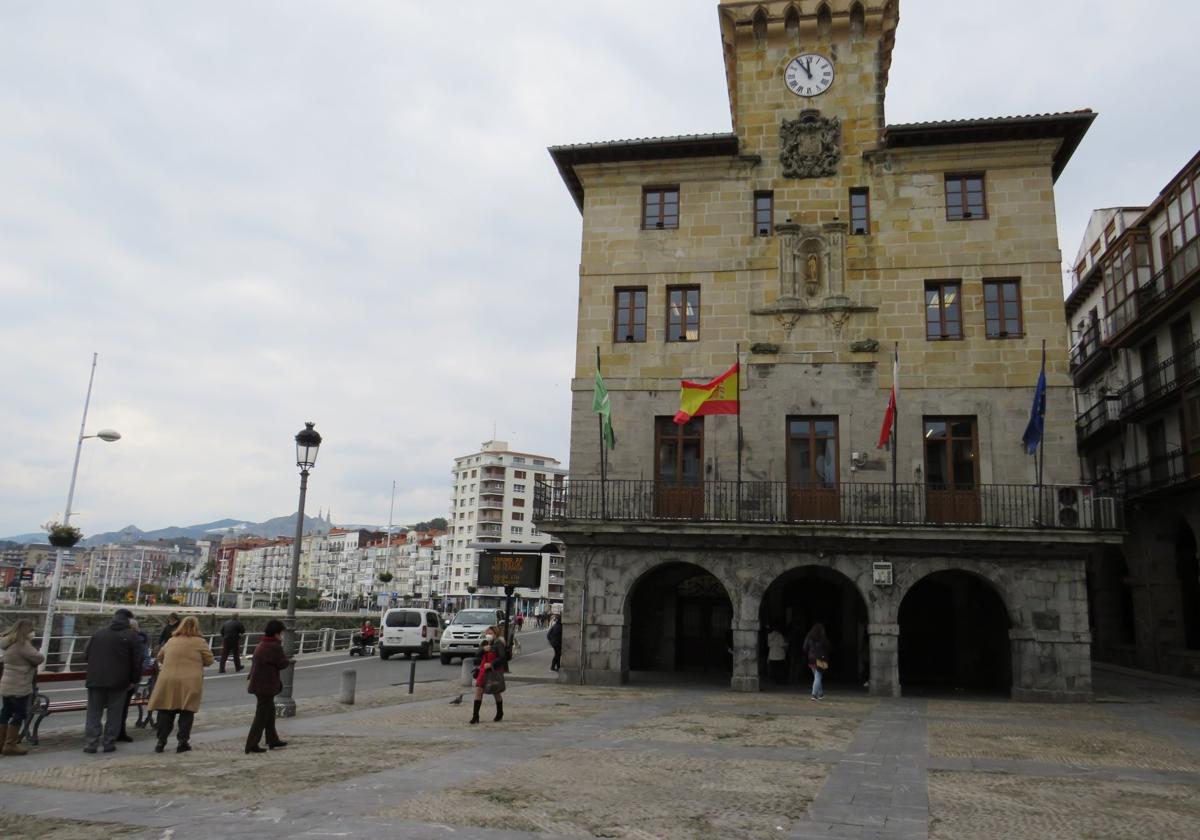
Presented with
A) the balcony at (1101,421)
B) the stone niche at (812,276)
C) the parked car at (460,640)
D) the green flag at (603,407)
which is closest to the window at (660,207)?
the stone niche at (812,276)

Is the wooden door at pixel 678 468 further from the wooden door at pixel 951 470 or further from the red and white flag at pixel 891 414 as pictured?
the wooden door at pixel 951 470

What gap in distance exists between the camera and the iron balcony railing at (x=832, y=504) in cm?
2105

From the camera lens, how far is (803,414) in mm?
22875

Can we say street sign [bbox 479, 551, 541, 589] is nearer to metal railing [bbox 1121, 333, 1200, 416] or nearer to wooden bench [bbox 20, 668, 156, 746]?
wooden bench [bbox 20, 668, 156, 746]

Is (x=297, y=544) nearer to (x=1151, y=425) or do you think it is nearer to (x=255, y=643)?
(x=255, y=643)

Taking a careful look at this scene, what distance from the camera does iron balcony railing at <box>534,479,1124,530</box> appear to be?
21.0 meters

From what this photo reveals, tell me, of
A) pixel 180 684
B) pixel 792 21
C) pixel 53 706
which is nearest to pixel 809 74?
pixel 792 21

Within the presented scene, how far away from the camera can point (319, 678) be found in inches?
957

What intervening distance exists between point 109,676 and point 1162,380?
101 ft

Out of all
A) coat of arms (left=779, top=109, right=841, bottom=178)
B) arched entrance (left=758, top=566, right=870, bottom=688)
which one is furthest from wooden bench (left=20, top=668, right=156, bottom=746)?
coat of arms (left=779, top=109, right=841, bottom=178)

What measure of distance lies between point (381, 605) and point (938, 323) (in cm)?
10755

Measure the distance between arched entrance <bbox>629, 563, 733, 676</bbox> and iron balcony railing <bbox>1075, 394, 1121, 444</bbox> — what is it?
15910mm

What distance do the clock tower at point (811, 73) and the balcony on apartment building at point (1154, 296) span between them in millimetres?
10541

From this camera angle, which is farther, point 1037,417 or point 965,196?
point 965,196
